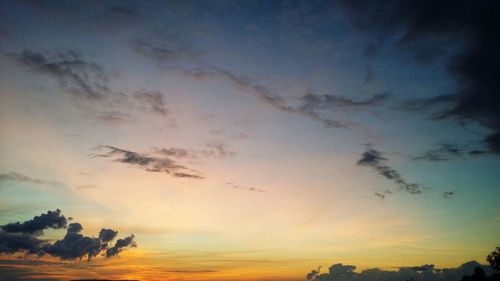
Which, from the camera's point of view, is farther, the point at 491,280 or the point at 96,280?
the point at 96,280

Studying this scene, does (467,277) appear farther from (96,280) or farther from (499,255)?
(96,280)

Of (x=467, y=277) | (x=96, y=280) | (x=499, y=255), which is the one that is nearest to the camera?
A: (x=499, y=255)

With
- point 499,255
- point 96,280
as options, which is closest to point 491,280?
point 499,255

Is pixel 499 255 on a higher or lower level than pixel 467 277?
higher

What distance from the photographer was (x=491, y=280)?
136750 mm

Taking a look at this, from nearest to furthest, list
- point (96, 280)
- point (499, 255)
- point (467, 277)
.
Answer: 1. point (499, 255)
2. point (467, 277)
3. point (96, 280)

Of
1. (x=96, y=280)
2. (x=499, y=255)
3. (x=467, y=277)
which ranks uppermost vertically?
(x=499, y=255)

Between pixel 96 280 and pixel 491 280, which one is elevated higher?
pixel 491 280

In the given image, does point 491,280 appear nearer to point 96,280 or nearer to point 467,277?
point 467,277

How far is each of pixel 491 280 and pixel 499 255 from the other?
12.1 m

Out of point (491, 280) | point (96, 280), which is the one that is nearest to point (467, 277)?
point (491, 280)

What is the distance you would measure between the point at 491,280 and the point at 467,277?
1942cm

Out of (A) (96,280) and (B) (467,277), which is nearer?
(B) (467,277)

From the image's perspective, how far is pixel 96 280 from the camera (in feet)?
646
